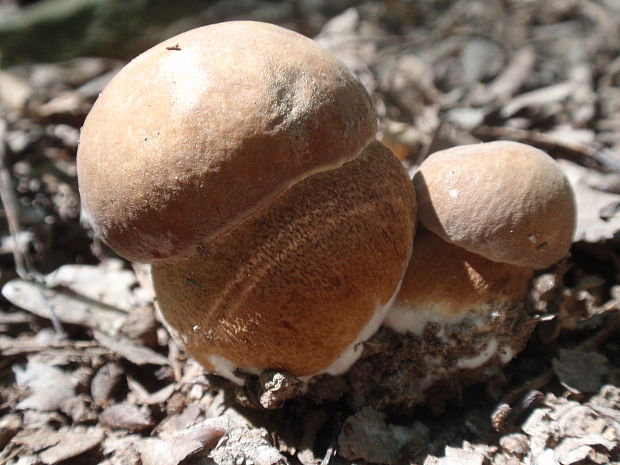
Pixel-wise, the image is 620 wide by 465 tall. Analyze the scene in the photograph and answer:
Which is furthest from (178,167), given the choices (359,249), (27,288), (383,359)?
(27,288)

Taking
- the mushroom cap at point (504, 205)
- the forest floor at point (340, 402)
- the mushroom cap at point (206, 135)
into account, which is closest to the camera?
the mushroom cap at point (206, 135)

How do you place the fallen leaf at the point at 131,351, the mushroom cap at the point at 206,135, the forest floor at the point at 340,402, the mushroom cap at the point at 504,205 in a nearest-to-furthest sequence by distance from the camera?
the mushroom cap at the point at 206,135
the mushroom cap at the point at 504,205
the forest floor at the point at 340,402
the fallen leaf at the point at 131,351

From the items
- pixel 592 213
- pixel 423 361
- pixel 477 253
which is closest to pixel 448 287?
pixel 477 253

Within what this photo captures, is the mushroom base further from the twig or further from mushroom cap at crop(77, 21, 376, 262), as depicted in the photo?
the twig

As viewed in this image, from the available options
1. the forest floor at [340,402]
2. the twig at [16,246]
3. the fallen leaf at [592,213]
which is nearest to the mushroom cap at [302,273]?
the forest floor at [340,402]

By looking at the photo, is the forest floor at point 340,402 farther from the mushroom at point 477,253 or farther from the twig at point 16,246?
the mushroom at point 477,253

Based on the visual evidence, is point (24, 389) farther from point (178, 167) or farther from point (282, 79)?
point (282, 79)
